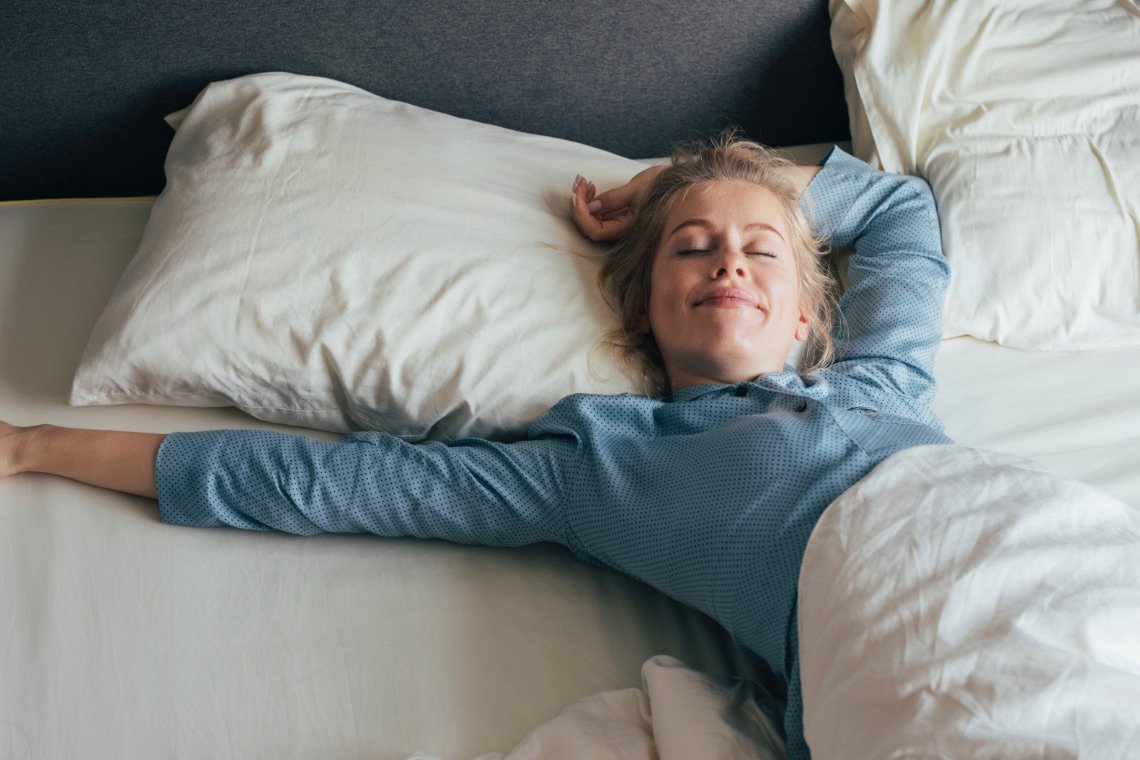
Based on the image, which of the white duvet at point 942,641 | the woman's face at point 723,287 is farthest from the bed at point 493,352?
the woman's face at point 723,287

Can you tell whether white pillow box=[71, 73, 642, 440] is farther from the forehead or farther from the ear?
the ear

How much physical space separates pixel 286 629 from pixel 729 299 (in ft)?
2.19

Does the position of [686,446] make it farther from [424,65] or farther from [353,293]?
[424,65]

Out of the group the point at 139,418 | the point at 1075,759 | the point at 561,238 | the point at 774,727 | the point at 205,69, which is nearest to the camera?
the point at 1075,759

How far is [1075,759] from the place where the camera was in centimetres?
86

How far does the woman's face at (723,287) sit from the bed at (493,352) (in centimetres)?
11

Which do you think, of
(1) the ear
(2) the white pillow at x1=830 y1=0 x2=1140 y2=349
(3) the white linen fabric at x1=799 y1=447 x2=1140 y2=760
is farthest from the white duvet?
(2) the white pillow at x1=830 y1=0 x2=1140 y2=349

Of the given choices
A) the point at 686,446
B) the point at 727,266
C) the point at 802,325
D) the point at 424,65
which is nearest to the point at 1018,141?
the point at 802,325

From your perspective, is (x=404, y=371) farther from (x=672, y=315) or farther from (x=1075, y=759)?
(x=1075, y=759)

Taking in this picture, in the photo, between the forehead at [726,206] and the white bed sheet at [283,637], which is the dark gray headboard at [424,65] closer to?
the forehead at [726,206]

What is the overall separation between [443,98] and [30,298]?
2.31 ft

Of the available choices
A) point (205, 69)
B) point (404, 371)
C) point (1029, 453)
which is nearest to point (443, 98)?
point (205, 69)

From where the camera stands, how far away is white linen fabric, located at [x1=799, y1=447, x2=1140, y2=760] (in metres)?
0.91

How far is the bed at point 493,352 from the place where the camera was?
1.06 meters
